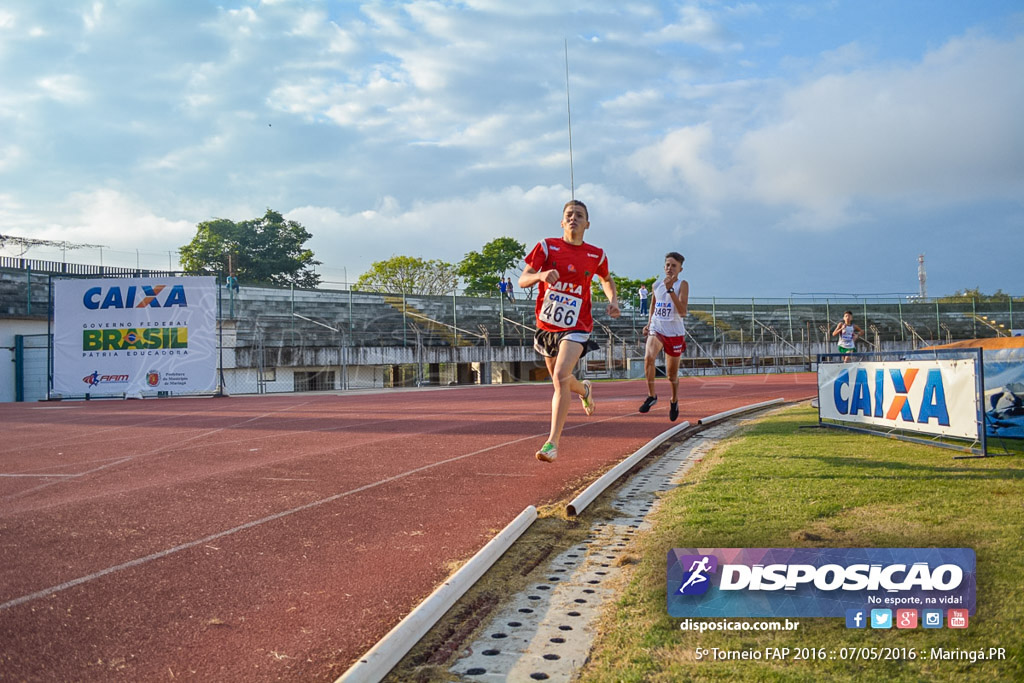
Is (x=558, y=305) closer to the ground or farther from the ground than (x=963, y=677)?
farther from the ground

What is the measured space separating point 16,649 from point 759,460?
5255 millimetres

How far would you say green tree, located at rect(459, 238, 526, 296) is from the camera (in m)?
67.6

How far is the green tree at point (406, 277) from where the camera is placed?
6391 centimetres

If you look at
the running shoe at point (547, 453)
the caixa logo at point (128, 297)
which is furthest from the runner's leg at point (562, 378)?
the caixa logo at point (128, 297)

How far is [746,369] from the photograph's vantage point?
40125 mm

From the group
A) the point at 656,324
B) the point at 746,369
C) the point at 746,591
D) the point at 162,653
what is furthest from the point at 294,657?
the point at 746,369

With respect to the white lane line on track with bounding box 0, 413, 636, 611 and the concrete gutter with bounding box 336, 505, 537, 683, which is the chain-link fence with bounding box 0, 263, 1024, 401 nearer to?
the white lane line on track with bounding box 0, 413, 636, 611

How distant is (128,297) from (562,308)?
21593 millimetres

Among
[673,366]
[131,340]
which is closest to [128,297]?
[131,340]

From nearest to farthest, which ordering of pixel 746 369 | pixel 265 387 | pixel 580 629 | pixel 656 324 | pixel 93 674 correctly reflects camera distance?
pixel 93 674 < pixel 580 629 < pixel 656 324 < pixel 265 387 < pixel 746 369

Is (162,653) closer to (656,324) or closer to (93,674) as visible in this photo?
(93,674)

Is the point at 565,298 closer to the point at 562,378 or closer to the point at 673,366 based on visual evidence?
the point at 562,378

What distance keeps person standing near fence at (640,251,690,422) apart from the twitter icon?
5905 millimetres

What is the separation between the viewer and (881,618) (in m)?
2.44
